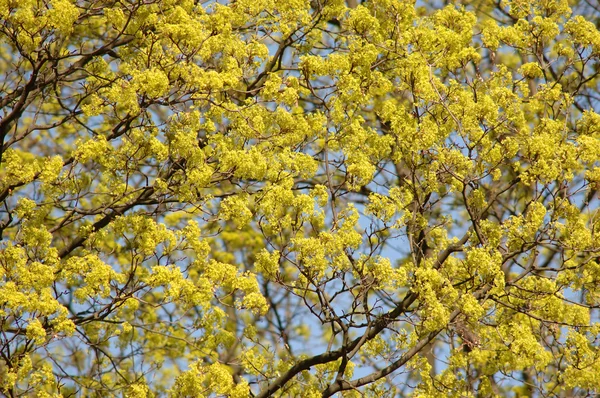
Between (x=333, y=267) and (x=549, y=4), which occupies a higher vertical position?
(x=549, y=4)

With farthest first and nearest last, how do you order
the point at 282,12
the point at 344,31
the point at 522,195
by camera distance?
the point at 522,195
the point at 344,31
the point at 282,12

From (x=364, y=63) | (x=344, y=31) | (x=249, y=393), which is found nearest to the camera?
(x=249, y=393)

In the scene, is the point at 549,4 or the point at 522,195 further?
the point at 522,195

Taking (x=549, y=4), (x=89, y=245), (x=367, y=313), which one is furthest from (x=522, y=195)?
(x=89, y=245)

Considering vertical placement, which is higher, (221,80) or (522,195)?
(522,195)

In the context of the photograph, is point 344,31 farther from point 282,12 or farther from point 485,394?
point 485,394

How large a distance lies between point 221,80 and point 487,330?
3.76m

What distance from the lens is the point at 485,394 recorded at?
1006 cm

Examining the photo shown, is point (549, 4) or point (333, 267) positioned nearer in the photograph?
point (333, 267)

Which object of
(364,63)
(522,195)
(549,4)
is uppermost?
(522,195)

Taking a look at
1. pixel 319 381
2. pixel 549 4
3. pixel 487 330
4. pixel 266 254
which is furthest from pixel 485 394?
pixel 549 4

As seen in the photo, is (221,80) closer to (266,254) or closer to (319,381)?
(266,254)

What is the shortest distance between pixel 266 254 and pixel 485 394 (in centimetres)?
356

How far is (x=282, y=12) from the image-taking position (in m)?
9.88
